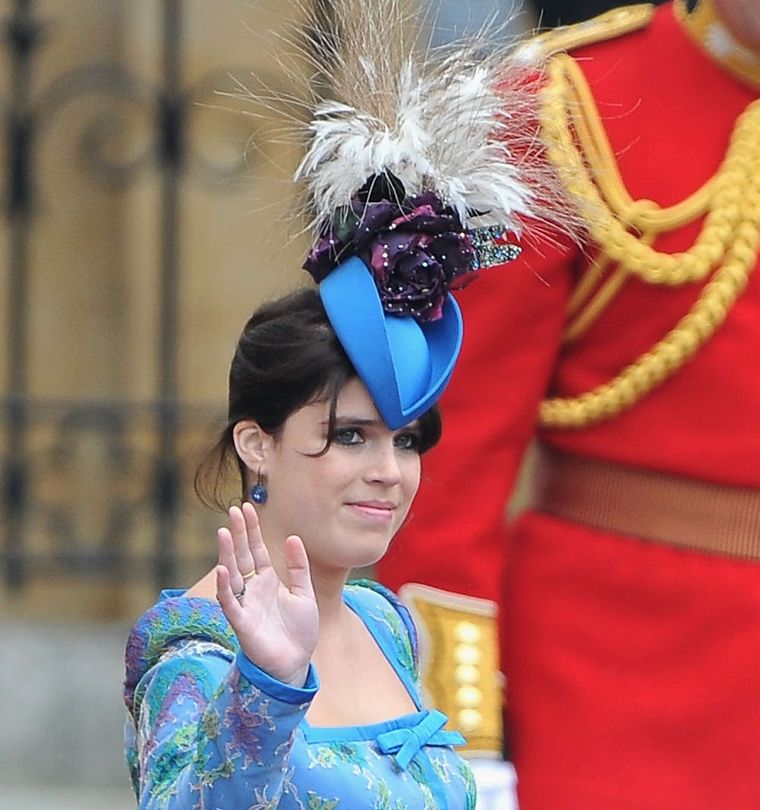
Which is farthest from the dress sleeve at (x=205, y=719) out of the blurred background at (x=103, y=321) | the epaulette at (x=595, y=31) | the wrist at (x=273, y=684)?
the blurred background at (x=103, y=321)

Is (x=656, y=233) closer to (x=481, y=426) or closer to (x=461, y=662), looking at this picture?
(x=481, y=426)

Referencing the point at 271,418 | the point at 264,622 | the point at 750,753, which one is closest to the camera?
the point at 264,622

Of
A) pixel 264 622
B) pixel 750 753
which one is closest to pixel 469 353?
pixel 750 753

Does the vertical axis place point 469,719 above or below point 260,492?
below

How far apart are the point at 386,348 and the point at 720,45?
3.26 feet

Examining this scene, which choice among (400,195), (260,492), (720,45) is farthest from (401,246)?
(720,45)

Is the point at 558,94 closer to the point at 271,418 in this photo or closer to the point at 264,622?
the point at 271,418

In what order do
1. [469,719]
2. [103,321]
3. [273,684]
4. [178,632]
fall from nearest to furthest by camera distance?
[273,684] → [178,632] → [469,719] → [103,321]

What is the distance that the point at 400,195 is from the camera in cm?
231

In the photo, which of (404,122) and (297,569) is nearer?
(297,569)

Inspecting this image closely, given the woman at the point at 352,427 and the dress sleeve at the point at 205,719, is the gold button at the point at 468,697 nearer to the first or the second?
the woman at the point at 352,427

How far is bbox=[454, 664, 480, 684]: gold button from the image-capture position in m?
2.86

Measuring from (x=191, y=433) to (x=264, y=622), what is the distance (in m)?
3.42

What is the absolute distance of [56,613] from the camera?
5480 mm
